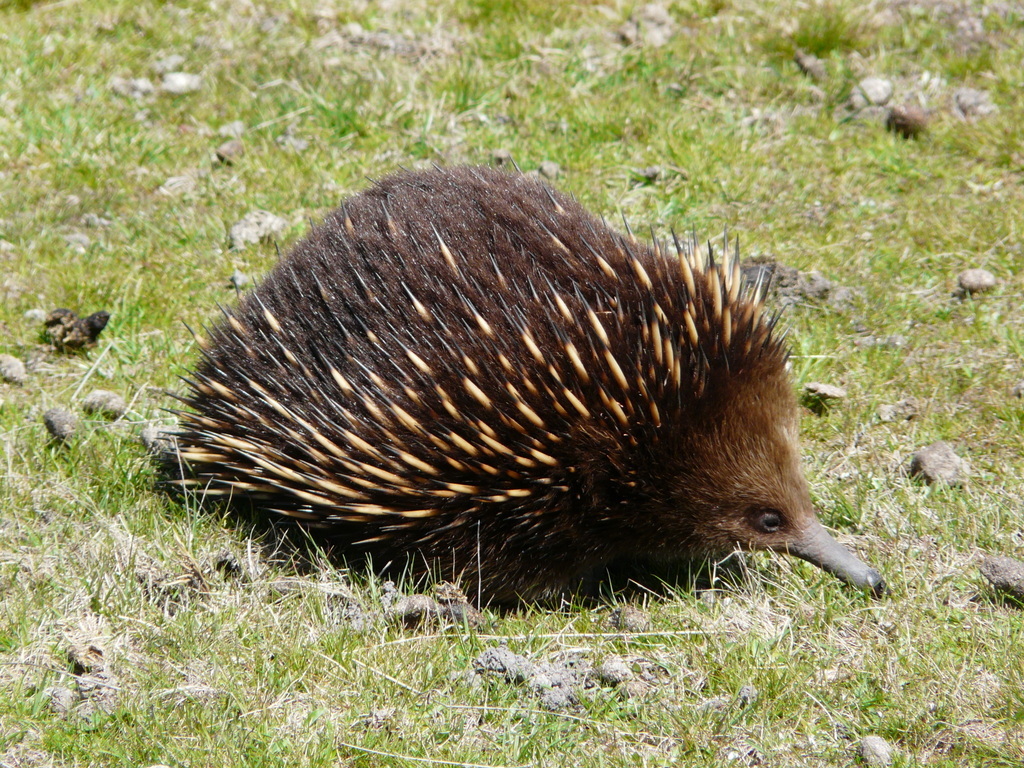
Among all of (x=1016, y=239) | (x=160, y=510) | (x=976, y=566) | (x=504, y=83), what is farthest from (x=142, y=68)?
(x=976, y=566)

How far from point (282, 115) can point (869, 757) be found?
4247mm

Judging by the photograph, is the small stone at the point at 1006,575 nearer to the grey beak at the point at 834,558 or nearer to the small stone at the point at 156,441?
the grey beak at the point at 834,558

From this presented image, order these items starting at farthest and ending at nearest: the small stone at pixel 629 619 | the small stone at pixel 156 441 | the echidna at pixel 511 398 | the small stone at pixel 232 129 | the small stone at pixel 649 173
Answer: the small stone at pixel 232 129, the small stone at pixel 649 173, the small stone at pixel 156 441, the small stone at pixel 629 619, the echidna at pixel 511 398

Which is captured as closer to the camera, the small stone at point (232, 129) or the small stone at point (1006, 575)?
the small stone at point (1006, 575)

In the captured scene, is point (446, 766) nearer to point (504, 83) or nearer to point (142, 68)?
point (504, 83)

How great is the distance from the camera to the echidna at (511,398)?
3.03m

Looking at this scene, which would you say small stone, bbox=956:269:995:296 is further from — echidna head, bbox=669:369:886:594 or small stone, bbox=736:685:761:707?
small stone, bbox=736:685:761:707

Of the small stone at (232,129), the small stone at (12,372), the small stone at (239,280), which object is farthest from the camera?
the small stone at (232,129)

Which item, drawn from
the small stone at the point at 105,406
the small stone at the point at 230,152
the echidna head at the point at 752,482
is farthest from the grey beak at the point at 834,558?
the small stone at the point at 230,152

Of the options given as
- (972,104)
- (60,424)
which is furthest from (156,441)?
(972,104)

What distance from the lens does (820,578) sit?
10.5ft

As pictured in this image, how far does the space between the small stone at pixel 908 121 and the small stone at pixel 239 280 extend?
313 cm

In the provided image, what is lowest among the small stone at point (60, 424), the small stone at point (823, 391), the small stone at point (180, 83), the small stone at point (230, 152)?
the small stone at point (60, 424)

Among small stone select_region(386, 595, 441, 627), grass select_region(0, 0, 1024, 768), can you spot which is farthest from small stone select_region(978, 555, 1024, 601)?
small stone select_region(386, 595, 441, 627)
